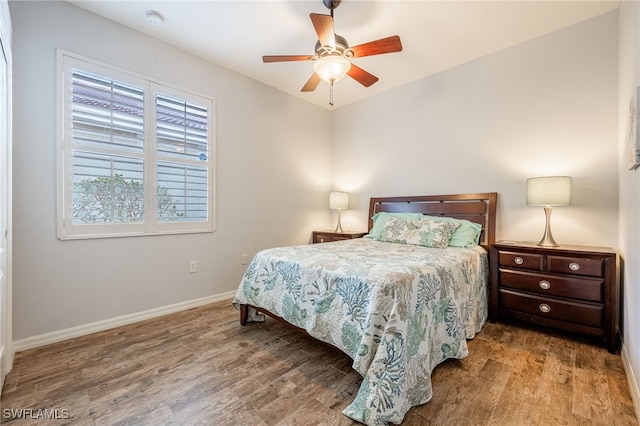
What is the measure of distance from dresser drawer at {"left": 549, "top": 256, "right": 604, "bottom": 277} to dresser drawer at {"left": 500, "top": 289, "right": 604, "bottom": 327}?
0.25m

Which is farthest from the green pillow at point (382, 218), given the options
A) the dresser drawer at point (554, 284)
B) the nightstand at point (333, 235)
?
the dresser drawer at point (554, 284)

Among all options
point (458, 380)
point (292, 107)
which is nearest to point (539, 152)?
point (458, 380)

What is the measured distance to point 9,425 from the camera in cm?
140

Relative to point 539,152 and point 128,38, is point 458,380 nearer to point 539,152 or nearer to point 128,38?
point 539,152

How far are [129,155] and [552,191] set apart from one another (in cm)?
386

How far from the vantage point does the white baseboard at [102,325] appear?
219 centimetres

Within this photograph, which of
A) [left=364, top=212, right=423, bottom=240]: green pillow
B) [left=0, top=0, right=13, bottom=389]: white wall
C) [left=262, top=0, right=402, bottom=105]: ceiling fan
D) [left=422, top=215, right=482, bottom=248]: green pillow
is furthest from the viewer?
[left=364, top=212, right=423, bottom=240]: green pillow

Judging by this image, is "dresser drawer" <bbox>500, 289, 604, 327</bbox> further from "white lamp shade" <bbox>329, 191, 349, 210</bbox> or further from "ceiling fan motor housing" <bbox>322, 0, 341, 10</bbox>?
"ceiling fan motor housing" <bbox>322, 0, 341, 10</bbox>

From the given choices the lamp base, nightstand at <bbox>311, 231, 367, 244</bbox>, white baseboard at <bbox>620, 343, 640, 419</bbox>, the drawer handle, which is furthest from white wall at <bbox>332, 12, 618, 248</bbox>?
white baseboard at <bbox>620, 343, 640, 419</bbox>

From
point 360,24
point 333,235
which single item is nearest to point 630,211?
point 360,24

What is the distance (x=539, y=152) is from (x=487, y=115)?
677mm

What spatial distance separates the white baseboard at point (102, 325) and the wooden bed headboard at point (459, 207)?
2.61 meters

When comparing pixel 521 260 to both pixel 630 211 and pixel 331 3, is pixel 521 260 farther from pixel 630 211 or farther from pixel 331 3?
pixel 331 3

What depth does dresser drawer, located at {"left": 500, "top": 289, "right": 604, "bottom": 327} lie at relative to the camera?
218 centimetres
